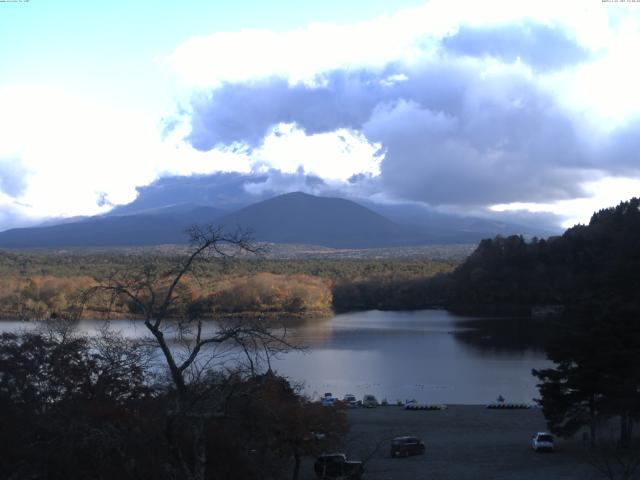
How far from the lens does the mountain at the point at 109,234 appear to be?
430 feet

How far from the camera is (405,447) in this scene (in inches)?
499

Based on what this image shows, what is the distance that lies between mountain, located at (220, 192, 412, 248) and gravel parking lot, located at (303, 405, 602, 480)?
427 feet

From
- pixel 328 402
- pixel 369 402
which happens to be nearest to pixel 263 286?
pixel 369 402

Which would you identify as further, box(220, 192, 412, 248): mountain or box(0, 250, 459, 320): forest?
box(220, 192, 412, 248): mountain

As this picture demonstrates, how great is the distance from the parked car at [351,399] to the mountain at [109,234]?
10563 cm

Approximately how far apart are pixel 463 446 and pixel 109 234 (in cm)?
13186

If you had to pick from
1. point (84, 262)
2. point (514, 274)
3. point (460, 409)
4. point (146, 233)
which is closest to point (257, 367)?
point (460, 409)

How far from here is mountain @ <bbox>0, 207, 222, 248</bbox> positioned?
430 feet

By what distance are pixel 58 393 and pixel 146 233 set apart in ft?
442

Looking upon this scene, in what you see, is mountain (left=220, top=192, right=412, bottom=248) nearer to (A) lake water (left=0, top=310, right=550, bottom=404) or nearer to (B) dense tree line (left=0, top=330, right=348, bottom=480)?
(A) lake water (left=0, top=310, right=550, bottom=404)

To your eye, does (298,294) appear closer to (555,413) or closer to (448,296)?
(448,296)

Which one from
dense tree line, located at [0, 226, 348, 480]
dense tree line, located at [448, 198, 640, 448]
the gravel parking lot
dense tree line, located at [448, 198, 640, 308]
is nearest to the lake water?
the gravel parking lot

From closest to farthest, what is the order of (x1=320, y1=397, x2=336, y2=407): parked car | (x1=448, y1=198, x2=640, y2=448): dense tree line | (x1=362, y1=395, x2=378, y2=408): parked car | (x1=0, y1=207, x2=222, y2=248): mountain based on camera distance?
(x1=448, y1=198, x2=640, y2=448): dense tree line, (x1=320, y1=397, x2=336, y2=407): parked car, (x1=362, y1=395, x2=378, y2=408): parked car, (x1=0, y1=207, x2=222, y2=248): mountain

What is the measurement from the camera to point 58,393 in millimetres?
8297
